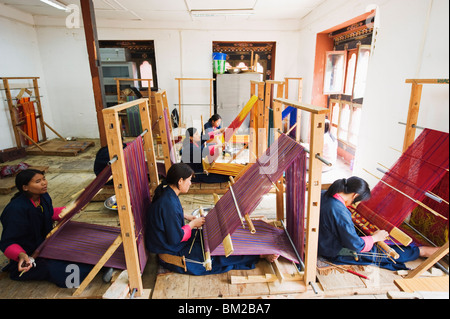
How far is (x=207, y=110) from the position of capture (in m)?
8.17

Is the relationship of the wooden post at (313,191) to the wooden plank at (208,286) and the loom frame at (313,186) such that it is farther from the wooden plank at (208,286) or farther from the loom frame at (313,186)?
the wooden plank at (208,286)

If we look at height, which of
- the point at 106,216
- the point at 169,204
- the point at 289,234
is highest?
the point at 169,204

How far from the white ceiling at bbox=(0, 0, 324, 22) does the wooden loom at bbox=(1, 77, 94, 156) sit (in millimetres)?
1679

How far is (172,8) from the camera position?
6.02 metres

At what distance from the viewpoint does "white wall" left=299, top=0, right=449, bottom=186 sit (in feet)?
8.72

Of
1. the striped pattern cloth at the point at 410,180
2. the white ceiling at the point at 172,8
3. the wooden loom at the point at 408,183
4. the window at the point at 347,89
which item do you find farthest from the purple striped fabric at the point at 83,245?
the white ceiling at the point at 172,8

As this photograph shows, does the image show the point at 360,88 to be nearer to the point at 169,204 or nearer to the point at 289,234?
the point at 289,234

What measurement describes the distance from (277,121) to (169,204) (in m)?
1.41

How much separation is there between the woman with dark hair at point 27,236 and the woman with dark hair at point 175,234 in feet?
1.98

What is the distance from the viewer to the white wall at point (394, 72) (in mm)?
2659

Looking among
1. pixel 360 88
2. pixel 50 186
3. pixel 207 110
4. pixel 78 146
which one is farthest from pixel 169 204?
pixel 207 110

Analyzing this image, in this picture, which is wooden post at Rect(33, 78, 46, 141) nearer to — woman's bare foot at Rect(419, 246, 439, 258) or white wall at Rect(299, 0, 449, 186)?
white wall at Rect(299, 0, 449, 186)

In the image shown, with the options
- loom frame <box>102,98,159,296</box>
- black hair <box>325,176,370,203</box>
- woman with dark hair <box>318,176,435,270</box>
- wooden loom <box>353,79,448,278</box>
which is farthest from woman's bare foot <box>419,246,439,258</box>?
loom frame <box>102,98,159,296</box>

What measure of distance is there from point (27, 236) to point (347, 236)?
A: 8.67 ft
